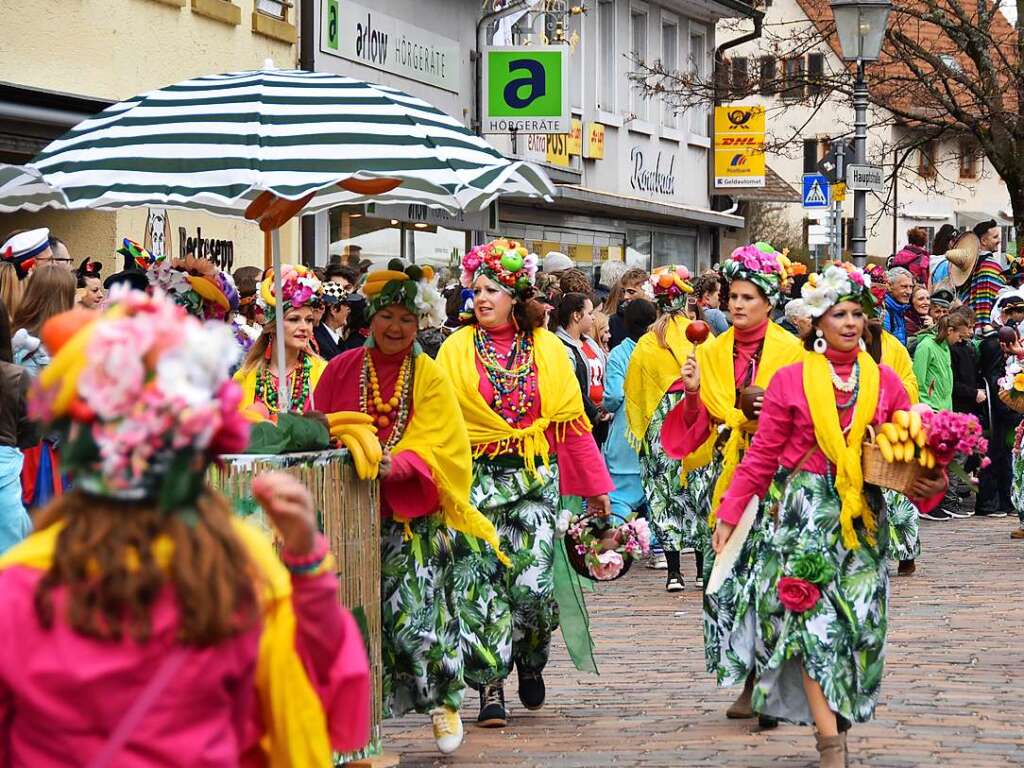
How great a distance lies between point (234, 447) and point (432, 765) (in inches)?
175

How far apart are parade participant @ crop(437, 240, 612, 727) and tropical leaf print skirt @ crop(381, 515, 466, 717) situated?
0.51m

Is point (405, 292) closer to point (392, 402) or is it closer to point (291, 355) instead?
point (392, 402)

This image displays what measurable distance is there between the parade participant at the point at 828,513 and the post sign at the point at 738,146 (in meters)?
27.0

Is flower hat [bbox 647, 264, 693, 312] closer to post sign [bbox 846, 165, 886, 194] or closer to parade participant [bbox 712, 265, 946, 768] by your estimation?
post sign [bbox 846, 165, 886, 194]

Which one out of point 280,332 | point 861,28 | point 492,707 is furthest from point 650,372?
point 280,332

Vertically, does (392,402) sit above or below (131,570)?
above

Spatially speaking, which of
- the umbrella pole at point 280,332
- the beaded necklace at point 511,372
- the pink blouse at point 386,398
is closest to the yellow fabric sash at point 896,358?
the beaded necklace at point 511,372

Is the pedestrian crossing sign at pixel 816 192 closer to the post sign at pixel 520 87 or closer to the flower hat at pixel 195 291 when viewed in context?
the post sign at pixel 520 87

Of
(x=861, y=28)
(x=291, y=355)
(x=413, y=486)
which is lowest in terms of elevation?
(x=413, y=486)

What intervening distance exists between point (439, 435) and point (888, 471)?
5.60 ft

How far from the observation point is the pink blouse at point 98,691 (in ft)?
11.1

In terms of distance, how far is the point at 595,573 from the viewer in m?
9.08

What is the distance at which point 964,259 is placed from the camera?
2206 cm

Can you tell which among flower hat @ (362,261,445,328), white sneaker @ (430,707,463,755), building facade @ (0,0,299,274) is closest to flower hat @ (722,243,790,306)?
flower hat @ (362,261,445,328)
